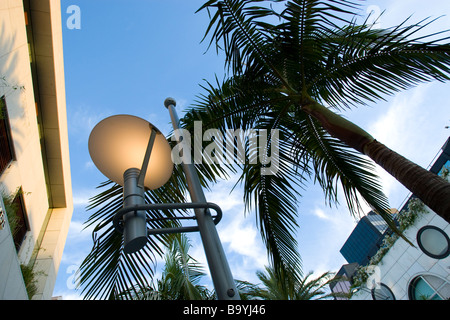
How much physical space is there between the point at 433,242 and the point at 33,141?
1986 centimetres

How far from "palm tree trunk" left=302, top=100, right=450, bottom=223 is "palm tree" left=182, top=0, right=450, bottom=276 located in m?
0.01

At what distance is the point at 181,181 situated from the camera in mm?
4020

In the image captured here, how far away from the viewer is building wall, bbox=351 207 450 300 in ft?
50.1

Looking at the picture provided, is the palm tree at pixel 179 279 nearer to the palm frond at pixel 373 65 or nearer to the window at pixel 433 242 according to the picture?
the palm frond at pixel 373 65

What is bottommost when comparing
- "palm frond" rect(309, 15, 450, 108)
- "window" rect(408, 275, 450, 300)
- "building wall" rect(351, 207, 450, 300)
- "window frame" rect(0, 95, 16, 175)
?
"window" rect(408, 275, 450, 300)

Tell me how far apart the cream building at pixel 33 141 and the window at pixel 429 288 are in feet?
58.9

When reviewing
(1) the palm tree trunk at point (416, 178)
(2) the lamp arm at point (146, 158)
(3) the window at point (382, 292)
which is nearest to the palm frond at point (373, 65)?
(1) the palm tree trunk at point (416, 178)

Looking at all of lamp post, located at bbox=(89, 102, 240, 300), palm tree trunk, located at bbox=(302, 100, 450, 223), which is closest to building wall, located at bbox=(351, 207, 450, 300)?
palm tree trunk, located at bbox=(302, 100, 450, 223)

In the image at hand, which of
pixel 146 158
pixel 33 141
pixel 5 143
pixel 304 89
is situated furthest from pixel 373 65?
pixel 33 141

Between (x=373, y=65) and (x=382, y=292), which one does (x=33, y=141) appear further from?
(x=382, y=292)

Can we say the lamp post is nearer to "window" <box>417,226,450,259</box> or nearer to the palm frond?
the palm frond

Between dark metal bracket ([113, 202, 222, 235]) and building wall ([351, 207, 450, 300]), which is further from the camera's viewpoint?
building wall ([351, 207, 450, 300])

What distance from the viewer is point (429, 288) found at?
16016 mm
